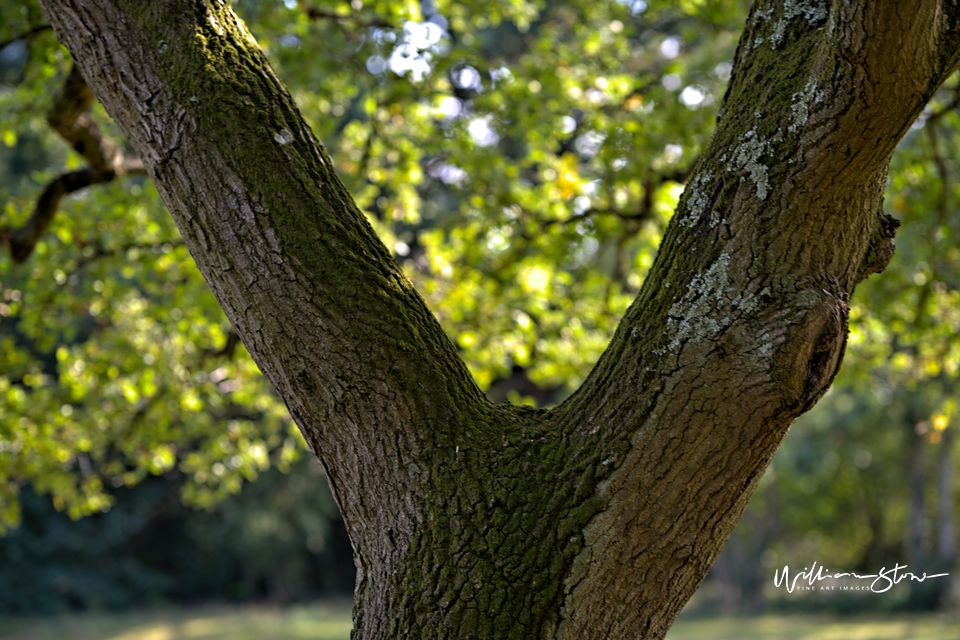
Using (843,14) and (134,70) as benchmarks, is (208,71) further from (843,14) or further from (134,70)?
(843,14)

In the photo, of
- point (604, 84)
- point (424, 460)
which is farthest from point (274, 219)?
point (604, 84)

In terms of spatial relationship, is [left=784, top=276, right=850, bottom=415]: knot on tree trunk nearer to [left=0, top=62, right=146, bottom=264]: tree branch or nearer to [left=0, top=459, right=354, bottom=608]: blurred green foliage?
[left=0, top=62, right=146, bottom=264]: tree branch

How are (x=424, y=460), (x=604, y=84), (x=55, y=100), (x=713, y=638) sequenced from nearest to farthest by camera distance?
(x=424, y=460)
(x=55, y=100)
(x=604, y=84)
(x=713, y=638)

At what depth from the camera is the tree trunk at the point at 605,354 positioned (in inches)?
72.5

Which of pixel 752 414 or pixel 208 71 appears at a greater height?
pixel 208 71

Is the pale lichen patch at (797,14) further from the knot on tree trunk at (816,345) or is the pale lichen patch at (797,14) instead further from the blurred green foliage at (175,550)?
the blurred green foliage at (175,550)

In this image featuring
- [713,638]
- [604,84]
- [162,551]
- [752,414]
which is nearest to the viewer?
[752,414]

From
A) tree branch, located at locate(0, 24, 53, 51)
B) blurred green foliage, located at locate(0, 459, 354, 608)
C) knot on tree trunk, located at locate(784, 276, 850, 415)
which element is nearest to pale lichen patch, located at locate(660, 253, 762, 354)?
knot on tree trunk, located at locate(784, 276, 850, 415)

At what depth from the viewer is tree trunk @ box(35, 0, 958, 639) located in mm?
1841

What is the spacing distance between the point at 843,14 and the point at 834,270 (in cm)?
60

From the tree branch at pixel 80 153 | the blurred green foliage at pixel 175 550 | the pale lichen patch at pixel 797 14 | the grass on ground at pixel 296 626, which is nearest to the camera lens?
the pale lichen patch at pixel 797 14

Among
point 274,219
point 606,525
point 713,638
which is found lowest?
point 713,638

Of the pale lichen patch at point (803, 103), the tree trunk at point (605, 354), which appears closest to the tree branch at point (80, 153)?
the tree trunk at point (605, 354)

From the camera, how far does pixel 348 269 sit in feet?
6.63
